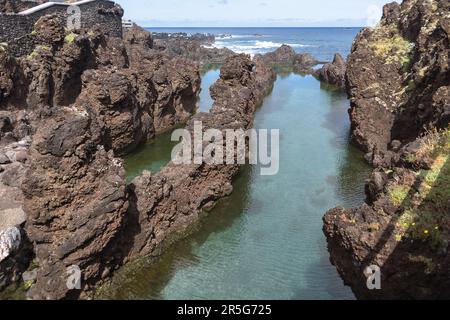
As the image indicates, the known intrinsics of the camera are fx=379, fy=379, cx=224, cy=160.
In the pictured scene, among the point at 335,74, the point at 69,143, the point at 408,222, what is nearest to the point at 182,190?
the point at 69,143

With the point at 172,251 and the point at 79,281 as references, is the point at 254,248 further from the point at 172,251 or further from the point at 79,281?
the point at 79,281

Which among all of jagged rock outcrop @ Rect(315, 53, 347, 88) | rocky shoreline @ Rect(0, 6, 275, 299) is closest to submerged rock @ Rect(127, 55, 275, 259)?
rocky shoreline @ Rect(0, 6, 275, 299)

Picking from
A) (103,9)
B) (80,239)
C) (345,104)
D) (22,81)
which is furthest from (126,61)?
(80,239)

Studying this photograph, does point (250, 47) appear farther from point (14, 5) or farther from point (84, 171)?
point (84, 171)

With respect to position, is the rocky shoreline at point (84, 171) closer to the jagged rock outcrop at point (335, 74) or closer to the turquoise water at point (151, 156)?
the turquoise water at point (151, 156)

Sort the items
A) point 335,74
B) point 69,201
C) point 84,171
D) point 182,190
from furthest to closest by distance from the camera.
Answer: point 335,74 < point 182,190 < point 84,171 < point 69,201
